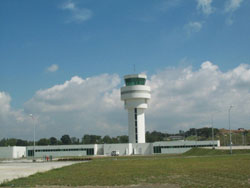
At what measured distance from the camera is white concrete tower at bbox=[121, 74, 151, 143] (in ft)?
327

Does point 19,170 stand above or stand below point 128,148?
above

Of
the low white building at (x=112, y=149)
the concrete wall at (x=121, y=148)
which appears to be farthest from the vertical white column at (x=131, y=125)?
the concrete wall at (x=121, y=148)

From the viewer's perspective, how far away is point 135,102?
100312 millimetres

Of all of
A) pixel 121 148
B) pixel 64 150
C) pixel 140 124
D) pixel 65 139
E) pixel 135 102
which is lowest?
pixel 64 150

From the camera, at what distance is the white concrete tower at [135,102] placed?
99.7 meters

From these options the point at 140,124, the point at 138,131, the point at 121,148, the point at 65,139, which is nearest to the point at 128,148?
the point at 121,148

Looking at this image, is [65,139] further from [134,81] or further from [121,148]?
[134,81]

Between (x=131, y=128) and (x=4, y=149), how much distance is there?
43.2 m

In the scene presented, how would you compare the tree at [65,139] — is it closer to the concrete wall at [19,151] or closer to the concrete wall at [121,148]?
the concrete wall at [19,151]

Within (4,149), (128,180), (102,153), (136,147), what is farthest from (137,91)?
(128,180)

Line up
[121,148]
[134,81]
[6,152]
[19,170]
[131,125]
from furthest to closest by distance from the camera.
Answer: [6,152] → [131,125] → [134,81] → [121,148] → [19,170]

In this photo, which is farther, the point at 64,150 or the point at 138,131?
the point at 64,150

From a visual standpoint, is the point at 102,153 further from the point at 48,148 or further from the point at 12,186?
the point at 12,186

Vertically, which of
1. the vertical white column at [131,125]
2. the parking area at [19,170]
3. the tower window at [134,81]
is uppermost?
the tower window at [134,81]
